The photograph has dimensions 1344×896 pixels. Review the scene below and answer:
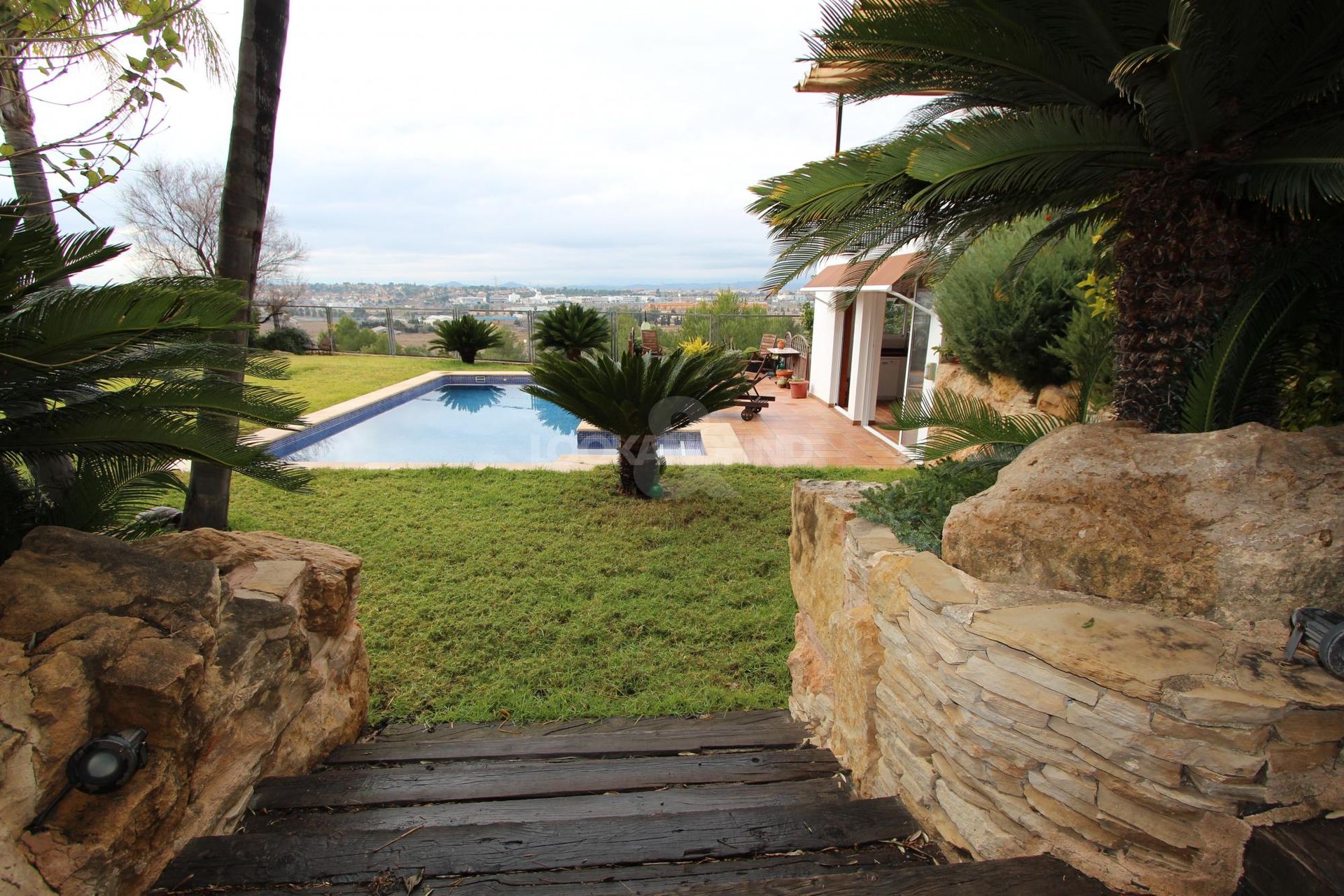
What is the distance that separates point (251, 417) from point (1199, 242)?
12.3ft

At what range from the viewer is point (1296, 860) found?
136cm

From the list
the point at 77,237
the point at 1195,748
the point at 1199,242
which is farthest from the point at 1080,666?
the point at 77,237

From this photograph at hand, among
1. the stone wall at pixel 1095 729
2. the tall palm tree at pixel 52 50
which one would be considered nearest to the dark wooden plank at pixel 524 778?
the stone wall at pixel 1095 729

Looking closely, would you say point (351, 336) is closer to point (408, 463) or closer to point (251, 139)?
point (408, 463)

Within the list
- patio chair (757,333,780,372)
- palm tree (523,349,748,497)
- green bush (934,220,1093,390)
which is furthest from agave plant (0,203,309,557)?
patio chair (757,333,780,372)

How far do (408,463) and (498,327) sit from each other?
11.1m

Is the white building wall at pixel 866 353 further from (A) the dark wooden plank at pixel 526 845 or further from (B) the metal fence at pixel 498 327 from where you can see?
(A) the dark wooden plank at pixel 526 845

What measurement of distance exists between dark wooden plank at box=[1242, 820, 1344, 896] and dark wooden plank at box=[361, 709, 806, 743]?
6.75 feet

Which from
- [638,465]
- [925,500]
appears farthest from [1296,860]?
[638,465]

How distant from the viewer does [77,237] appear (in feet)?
7.09

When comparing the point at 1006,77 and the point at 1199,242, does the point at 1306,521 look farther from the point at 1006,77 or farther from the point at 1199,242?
the point at 1006,77

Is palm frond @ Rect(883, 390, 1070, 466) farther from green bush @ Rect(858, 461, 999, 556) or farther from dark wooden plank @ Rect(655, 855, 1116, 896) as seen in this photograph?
dark wooden plank @ Rect(655, 855, 1116, 896)

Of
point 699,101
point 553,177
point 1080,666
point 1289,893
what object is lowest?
point 1289,893

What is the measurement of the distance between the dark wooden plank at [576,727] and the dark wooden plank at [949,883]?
1.67 meters
